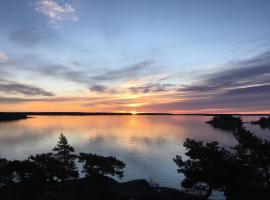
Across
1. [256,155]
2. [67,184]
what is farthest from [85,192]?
[256,155]

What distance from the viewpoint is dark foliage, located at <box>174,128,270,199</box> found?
35.3m

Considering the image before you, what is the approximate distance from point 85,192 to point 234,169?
24.8 meters

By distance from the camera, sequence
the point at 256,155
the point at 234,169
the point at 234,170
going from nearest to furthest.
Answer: the point at 234,170, the point at 234,169, the point at 256,155

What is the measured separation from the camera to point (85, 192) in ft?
157

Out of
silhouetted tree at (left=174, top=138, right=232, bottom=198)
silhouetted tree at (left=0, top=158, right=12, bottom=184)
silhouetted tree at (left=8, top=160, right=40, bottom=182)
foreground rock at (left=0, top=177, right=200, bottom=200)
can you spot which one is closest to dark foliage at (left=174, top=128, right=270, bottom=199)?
silhouetted tree at (left=174, top=138, right=232, bottom=198)

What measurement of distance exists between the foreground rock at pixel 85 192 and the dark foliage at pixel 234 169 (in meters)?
8.13

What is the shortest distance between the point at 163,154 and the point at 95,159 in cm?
6818

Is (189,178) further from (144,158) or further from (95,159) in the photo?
(144,158)

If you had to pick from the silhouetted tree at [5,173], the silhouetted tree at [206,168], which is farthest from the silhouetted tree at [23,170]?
the silhouetted tree at [206,168]

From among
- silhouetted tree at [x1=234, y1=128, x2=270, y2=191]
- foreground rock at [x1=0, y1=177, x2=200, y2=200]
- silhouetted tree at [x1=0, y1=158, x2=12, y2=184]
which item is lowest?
foreground rock at [x1=0, y1=177, x2=200, y2=200]

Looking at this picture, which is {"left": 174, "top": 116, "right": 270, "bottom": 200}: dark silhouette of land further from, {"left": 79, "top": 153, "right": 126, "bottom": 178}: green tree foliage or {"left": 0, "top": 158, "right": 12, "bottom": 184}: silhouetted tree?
{"left": 0, "top": 158, "right": 12, "bottom": 184}: silhouetted tree

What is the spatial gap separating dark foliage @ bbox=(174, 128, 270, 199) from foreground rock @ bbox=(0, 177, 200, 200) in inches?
320

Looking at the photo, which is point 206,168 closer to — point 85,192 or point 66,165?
point 85,192

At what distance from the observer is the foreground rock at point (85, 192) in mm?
44688
